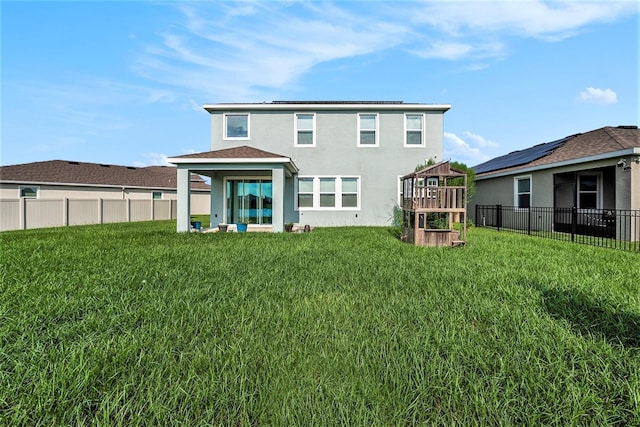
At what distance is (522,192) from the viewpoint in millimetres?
15180

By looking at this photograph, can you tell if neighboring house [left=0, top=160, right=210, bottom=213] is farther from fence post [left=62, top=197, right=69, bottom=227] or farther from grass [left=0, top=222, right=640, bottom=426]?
grass [left=0, top=222, right=640, bottom=426]

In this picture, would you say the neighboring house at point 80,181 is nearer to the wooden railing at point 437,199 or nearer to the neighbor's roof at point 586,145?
the wooden railing at point 437,199

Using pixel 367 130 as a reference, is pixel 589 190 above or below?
below

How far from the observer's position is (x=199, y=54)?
11242 millimetres

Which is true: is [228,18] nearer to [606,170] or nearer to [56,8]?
[56,8]

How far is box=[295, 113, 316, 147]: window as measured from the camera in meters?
15.8

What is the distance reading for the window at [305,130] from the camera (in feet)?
51.9

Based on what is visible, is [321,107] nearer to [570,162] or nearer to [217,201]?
[217,201]

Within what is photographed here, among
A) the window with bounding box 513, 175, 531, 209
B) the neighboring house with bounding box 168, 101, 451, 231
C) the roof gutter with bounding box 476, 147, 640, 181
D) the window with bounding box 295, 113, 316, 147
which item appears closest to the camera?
the roof gutter with bounding box 476, 147, 640, 181

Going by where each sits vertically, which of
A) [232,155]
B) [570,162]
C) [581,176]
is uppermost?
[232,155]

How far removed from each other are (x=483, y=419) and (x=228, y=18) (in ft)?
35.1

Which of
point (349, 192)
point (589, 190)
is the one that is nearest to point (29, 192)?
point (349, 192)

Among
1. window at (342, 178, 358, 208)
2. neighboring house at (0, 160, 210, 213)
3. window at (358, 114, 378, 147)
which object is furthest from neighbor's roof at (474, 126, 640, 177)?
neighboring house at (0, 160, 210, 213)

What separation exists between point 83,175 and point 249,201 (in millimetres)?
16691
